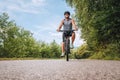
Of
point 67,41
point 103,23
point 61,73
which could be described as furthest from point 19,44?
Result: point 61,73

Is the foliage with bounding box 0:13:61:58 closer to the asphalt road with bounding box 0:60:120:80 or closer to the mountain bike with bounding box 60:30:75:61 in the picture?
the mountain bike with bounding box 60:30:75:61

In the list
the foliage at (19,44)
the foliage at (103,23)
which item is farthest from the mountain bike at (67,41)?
the foliage at (19,44)

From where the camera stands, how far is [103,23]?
1980cm

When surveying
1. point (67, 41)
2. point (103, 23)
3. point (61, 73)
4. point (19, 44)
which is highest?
point (19, 44)

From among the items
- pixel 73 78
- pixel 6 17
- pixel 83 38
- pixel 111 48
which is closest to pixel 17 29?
pixel 6 17

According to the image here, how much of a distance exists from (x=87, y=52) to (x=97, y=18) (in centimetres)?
612

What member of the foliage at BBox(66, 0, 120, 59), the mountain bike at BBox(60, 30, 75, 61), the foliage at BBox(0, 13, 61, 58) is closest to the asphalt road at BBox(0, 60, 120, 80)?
the mountain bike at BBox(60, 30, 75, 61)

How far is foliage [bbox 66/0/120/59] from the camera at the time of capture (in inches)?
776

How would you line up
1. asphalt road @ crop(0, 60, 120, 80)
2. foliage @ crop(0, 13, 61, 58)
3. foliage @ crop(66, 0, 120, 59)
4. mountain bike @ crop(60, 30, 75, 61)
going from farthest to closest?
foliage @ crop(0, 13, 61, 58) → foliage @ crop(66, 0, 120, 59) → mountain bike @ crop(60, 30, 75, 61) → asphalt road @ crop(0, 60, 120, 80)

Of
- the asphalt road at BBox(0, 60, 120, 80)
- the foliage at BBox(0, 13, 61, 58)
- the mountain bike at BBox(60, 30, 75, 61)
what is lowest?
the asphalt road at BBox(0, 60, 120, 80)

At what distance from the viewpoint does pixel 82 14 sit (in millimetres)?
22781

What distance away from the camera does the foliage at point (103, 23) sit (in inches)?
776

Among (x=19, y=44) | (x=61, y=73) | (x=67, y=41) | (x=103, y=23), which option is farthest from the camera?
(x=19, y=44)

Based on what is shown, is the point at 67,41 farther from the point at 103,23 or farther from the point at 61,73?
the point at 61,73
